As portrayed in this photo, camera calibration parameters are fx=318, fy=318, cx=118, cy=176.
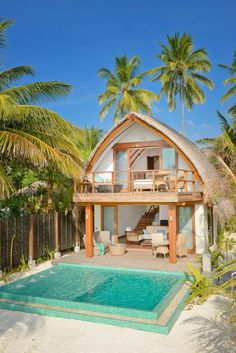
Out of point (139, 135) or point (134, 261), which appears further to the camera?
point (139, 135)

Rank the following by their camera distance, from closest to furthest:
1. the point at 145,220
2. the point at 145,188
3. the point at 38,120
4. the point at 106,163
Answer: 1. the point at 38,120
2. the point at 145,188
3. the point at 106,163
4. the point at 145,220

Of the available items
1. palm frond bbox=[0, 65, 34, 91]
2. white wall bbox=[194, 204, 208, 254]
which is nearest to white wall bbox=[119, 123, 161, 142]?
white wall bbox=[194, 204, 208, 254]

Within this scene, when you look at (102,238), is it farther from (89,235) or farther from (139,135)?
(139,135)

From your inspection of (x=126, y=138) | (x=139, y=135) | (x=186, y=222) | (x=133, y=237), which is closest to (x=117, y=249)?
(x=133, y=237)

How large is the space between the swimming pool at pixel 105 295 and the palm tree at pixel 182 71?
25035 millimetres

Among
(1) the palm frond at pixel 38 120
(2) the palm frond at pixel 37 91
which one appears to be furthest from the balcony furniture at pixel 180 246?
(2) the palm frond at pixel 37 91

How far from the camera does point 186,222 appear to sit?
15320mm

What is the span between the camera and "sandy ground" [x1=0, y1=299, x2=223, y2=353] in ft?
22.2

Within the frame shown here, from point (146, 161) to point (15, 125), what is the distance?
30.4 feet

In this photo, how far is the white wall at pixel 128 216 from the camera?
18.2m

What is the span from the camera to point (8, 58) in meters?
12.8

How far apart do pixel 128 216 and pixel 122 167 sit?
133 inches

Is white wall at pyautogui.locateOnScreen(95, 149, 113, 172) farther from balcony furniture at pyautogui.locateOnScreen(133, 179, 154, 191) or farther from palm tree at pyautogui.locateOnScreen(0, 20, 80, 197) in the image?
palm tree at pyautogui.locateOnScreen(0, 20, 80, 197)

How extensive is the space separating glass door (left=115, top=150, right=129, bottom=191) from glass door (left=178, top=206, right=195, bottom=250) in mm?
3524
